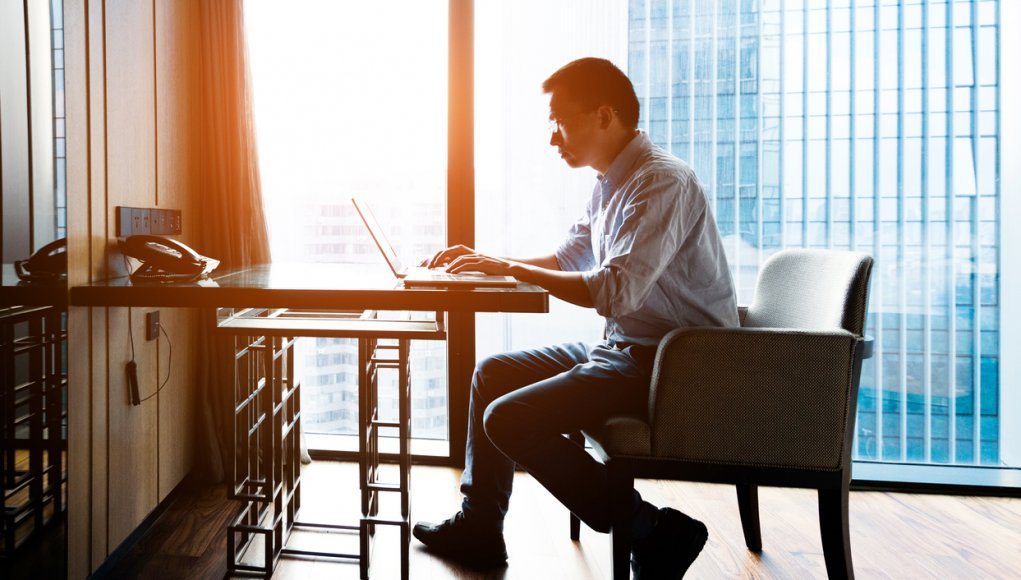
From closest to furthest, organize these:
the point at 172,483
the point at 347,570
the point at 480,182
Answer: the point at 347,570 < the point at 172,483 < the point at 480,182

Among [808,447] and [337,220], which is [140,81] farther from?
[808,447]

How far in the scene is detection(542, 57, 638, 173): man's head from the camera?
1.70 meters

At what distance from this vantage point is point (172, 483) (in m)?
2.17

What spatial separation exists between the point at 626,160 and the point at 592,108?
0.51 feet

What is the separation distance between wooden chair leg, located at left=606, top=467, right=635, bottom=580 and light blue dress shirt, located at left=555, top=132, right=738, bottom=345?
0.33 meters

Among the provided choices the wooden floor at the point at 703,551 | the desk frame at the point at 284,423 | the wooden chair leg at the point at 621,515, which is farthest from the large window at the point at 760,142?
the wooden chair leg at the point at 621,515

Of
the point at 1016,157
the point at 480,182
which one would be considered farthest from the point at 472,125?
the point at 1016,157

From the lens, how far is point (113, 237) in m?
1.76

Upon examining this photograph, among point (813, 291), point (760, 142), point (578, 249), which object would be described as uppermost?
point (760, 142)

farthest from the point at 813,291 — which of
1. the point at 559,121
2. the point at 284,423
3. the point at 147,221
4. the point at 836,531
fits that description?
the point at 147,221

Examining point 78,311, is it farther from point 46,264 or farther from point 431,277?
point 431,277

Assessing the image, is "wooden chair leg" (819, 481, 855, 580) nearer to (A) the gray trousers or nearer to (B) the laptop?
(A) the gray trousers

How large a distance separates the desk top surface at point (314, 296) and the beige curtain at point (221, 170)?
2.68 feet

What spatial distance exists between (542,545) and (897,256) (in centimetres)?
160
